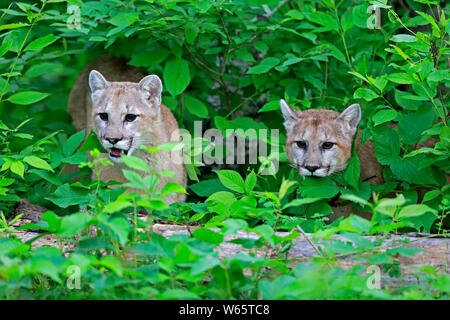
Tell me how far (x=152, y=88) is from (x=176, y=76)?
16.6 inches

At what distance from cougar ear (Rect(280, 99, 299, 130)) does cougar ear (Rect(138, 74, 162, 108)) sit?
4.41 ft

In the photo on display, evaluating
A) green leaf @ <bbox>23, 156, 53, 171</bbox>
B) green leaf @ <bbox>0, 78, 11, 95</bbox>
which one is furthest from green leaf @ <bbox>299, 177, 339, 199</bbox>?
green leaf @ <bbox>0, 78, 11, 95</bbox>

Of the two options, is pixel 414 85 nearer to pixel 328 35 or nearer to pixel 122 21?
pixel 328 35

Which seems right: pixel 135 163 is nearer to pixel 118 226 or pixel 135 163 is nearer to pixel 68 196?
pixel 118 226

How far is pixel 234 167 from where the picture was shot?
7.95 metres

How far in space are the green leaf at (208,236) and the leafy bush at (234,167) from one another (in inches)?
0.4

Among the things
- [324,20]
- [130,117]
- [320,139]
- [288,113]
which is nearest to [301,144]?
[320,139]

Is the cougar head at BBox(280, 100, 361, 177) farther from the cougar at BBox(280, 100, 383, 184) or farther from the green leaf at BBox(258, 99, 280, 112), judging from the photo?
the green leaf at BBox(258, 99, 280, 112)

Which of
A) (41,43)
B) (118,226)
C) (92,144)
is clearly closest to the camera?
(118,226)

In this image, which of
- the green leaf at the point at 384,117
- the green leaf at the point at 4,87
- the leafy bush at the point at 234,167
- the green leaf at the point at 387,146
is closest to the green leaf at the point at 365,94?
the leafy bush at the point at 234,167

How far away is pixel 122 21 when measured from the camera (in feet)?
21.1

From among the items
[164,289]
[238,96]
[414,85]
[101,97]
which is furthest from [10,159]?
[414,85]

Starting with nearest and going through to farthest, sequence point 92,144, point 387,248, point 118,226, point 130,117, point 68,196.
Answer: point 118,226 → point 387,248 → point 68,196 → point 92,144 → point 130,117

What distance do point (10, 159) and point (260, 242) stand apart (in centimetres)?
266
